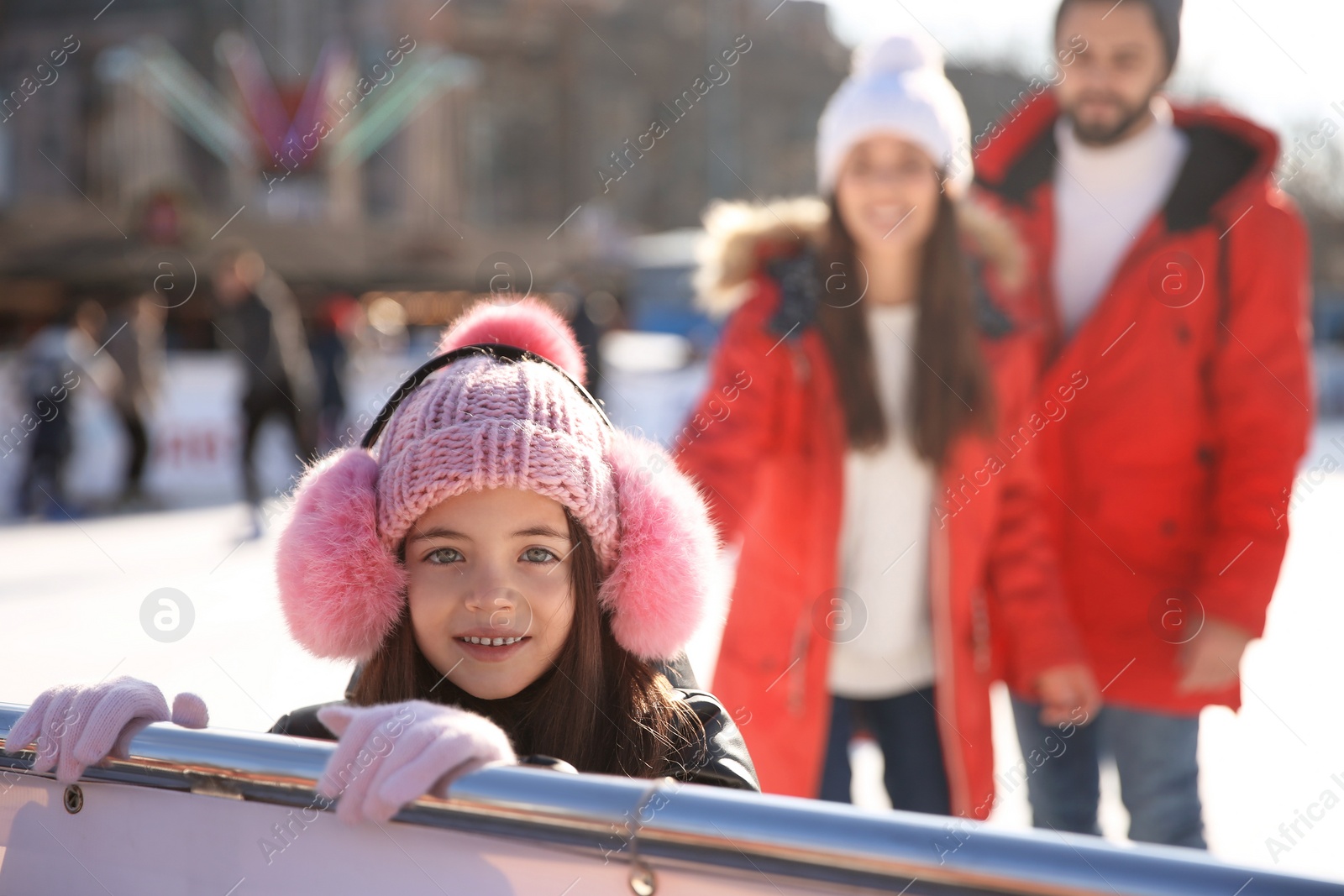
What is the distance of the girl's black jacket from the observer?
140 centimetres

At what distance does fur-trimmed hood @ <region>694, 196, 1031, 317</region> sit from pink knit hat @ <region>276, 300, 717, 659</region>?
790 millimetres

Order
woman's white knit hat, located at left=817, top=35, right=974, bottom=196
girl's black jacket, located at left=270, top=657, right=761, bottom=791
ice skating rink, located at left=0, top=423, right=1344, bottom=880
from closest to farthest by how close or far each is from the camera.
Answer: girl's black jacket, located at left=270, top=657, right=761, bottom=791
woman's white knit hat, located at left=817, top=35, right=974, bottom=196
ice skating rink, located at left=0, top=423, right=1344, bottom=880

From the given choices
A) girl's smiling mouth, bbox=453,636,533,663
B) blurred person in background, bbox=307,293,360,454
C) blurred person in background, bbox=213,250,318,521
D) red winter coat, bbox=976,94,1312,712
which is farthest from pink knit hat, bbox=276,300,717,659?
blurred person in background, bbox=307,293,360,454

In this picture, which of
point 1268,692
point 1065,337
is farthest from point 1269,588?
point 1268,692

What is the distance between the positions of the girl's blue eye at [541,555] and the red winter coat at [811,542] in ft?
2.18

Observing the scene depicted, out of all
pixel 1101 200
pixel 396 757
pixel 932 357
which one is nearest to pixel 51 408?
pixel 932 357

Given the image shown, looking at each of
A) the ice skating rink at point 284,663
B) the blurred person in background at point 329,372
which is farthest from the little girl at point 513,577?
the blurred person in background at point 329,372

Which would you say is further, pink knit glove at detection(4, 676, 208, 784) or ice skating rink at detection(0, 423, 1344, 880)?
ice skating rink at detection(0, 423, 1344, 880)

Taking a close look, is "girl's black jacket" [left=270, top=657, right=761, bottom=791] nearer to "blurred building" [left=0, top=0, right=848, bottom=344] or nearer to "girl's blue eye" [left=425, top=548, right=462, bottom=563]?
"girl's blue eye" [left=425, top=548, right=462, bottom=563]

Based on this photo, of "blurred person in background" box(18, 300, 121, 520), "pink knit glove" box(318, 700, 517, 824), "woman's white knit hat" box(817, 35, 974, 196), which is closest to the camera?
"pink knit glove" box(318, 700, 517, 824)

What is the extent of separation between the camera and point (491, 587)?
152cm

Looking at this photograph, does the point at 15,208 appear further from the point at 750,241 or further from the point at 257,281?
the point at 750,241

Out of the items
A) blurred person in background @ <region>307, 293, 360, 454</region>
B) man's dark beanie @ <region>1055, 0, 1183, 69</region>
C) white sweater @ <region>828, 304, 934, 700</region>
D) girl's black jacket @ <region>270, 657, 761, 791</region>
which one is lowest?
girl's black jacket @ <region>270, 657, 761, 791</region>

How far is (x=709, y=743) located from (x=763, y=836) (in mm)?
605
